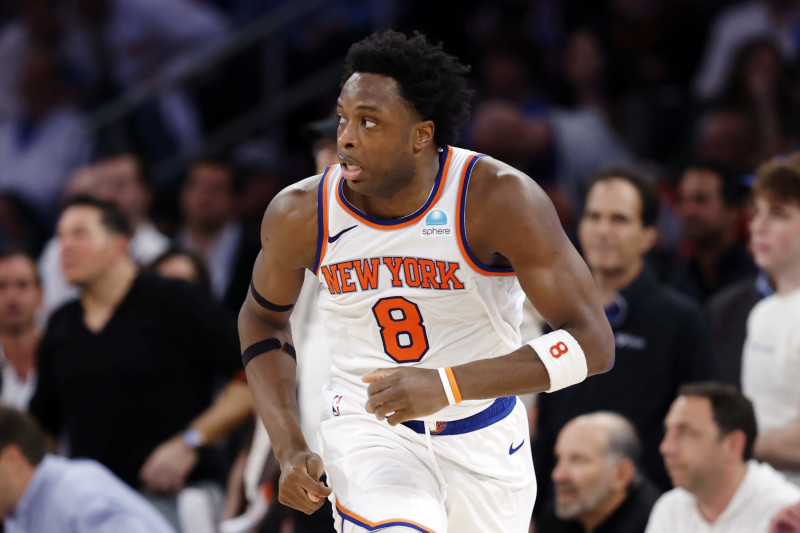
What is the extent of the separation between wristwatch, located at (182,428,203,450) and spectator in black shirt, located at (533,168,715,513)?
1.63m

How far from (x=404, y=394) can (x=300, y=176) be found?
237 inches

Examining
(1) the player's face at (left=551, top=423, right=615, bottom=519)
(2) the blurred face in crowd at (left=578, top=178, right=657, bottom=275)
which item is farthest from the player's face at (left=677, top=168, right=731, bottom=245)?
(1) the player's face at (left=551, top=423, right=615, bottom=519)

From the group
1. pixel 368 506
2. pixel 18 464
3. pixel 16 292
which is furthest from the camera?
pixel 16 292

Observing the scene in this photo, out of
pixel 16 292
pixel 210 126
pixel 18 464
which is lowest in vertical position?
pixel 18 464

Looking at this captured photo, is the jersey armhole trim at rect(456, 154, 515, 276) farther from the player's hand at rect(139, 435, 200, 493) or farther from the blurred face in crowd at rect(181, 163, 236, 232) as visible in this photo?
the blurred face in crowd at rect(181, 163, 236, 232)

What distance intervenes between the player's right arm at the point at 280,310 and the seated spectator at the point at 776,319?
235 centimetres

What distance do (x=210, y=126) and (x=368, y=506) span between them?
Result: 22.0 ft

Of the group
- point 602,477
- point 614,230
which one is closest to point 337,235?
point 602,477

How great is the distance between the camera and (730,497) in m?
5.05

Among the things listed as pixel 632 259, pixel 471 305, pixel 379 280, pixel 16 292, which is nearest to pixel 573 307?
pixel 471 305

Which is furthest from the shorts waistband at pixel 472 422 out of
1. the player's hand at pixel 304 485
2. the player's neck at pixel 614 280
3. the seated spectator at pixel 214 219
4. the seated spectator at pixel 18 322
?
the seated spectator at pixel 214 219

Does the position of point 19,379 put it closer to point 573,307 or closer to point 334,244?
point 334,244

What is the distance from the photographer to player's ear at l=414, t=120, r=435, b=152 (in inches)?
146

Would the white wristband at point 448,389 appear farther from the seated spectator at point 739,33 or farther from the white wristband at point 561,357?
the seated spectator at point 739,33
